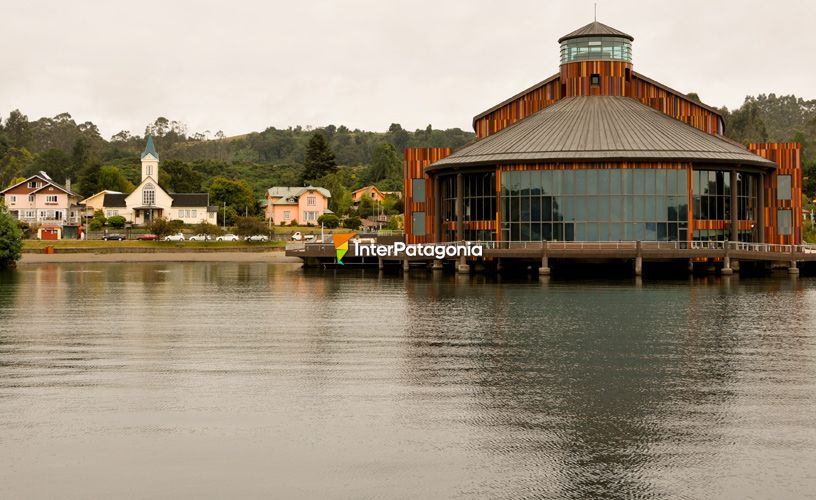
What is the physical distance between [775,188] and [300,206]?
350 ft

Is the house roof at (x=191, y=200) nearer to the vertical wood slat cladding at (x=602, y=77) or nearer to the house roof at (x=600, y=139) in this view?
the house roof at (x=600, y=139)

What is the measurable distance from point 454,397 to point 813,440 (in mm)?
7941

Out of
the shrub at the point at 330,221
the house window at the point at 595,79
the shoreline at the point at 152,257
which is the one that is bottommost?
the shoreline at the point at 152,257

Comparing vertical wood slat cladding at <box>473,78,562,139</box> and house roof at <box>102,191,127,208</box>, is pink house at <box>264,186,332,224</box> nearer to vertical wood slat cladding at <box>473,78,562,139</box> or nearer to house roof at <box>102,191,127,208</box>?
house roof at <box>102,191,127,208</box>

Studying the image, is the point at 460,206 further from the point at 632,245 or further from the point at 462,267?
the point at 632,245

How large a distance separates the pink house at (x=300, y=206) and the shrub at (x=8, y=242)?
7719 cm

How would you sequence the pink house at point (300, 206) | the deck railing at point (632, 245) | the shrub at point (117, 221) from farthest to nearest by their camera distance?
the pink house at point (300, 206), the shrub at point (117, 221), the deck railing at point (632, 245)

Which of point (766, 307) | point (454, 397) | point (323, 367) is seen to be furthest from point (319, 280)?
point (454, 397)

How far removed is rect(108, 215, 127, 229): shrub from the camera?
154750 millimetres

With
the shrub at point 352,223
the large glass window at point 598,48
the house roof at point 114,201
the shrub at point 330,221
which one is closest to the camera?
the large glass window at point 598,48

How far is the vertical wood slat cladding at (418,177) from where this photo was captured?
90812 millimetres

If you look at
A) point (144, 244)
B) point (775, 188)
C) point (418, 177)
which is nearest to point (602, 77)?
point (775, 188)

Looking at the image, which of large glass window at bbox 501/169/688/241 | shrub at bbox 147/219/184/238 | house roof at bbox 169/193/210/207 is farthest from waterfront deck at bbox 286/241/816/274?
house roof at bbox 169/193/210/207

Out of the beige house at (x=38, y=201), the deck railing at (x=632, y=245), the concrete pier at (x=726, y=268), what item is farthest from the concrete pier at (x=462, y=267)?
the beige house at (x=38, y=201)
